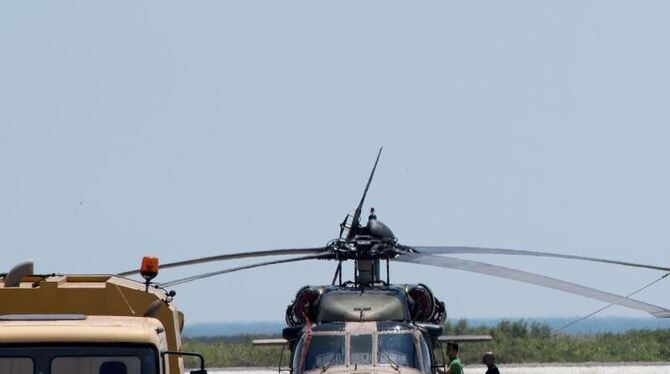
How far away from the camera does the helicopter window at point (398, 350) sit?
21000 mm

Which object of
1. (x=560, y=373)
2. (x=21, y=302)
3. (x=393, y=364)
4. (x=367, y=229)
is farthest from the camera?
(x=560, y=373)

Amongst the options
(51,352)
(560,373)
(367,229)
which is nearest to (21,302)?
(51,352)

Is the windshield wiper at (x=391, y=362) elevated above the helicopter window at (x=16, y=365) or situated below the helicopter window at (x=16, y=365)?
below

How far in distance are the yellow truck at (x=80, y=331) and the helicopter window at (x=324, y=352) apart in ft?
13.0

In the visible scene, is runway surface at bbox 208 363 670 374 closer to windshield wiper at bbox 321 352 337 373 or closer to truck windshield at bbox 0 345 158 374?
windshield wiper at bbox 321 352 337 373

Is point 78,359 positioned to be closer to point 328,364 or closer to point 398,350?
point 328,364

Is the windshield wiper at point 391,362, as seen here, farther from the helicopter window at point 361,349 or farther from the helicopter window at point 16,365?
the helicopter window at point 16,365

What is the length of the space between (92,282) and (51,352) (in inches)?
111

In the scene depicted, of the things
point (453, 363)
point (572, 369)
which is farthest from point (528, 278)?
point (572, 369)

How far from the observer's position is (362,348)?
69.4 ft

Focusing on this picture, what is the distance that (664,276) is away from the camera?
23172 millimetres

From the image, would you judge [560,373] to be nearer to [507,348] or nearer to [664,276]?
[507,348]

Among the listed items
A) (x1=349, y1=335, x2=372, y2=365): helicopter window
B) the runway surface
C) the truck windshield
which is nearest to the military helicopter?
(x1=349, y1=335, x2=372, y2=365): helicopter window

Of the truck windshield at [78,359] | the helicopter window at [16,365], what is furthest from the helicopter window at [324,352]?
the helicopter window at [16,365]
